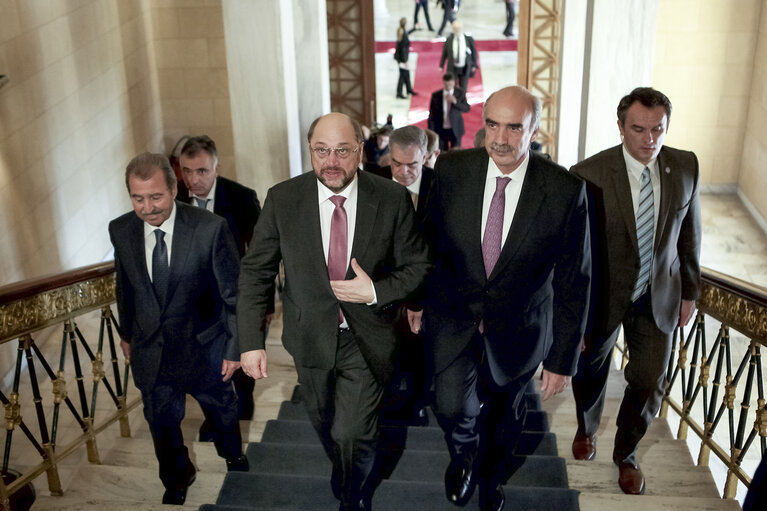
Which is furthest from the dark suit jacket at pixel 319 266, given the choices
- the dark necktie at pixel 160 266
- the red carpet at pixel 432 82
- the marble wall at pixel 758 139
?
the red carpet at pixel 432 82

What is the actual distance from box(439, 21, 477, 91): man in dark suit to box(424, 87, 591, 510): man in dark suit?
10.7m

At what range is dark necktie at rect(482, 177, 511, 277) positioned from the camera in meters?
3.22

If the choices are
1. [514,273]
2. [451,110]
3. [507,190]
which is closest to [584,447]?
[514,273]

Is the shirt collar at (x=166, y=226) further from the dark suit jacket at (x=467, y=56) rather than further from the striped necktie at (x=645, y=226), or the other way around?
the dark suit jacket at (x=467, y=56)

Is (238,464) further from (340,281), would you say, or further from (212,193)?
(212,193)

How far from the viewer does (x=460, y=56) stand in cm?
1365

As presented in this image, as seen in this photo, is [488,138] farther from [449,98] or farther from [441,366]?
[449,98]

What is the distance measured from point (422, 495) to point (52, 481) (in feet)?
5.86

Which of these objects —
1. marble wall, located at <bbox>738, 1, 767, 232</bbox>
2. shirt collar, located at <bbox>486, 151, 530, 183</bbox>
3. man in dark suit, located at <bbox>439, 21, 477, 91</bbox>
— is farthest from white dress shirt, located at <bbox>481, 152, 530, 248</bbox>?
man in dark suit, located at <bbox>439, 21, 477, 91</bbox>

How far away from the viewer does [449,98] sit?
11.0m

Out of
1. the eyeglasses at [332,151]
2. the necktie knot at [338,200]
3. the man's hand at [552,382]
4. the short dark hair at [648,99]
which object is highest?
the short dark hair at [648,99]

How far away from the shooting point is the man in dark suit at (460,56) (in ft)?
44.5

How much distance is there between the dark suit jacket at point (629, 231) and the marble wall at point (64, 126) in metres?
4.91

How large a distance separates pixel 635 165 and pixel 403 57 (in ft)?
42.7
